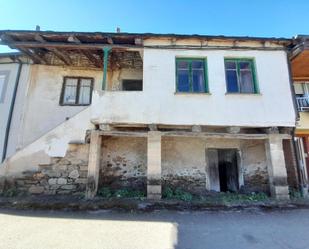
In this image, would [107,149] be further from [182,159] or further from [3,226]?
[3,226]

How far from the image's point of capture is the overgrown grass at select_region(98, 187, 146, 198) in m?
7.94

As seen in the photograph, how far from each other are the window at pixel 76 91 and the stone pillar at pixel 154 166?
409 centimetres

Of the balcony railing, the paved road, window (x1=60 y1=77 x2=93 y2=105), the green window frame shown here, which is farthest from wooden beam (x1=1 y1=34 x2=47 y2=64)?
the balcony railing

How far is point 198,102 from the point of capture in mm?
8133

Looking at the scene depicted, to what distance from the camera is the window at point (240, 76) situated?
854 cm

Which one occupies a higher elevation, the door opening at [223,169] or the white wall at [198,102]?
the white wall at [198,102]

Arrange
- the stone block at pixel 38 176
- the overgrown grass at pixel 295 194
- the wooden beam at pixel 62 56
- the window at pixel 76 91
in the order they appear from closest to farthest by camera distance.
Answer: the stone block at pixel 38 176
the overgrown grass at pixel 295 194
the wooden beam at pixel 62 56
the window at pixel 76 91

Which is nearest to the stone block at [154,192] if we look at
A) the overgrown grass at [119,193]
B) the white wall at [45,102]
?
the overgrown grass at [119,193]

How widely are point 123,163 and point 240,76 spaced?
6.05 metres

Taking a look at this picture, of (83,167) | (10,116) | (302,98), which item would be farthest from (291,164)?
(10,116)

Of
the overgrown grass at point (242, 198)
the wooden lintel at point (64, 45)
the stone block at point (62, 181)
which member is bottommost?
the overgrown grass at point (242, 198)

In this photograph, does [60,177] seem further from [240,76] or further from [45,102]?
[240,76]

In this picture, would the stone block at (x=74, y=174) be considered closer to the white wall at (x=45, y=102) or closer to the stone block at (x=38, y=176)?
the stone block at (x=38, y=176)

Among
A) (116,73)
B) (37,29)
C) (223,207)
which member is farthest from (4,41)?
(223,207)
